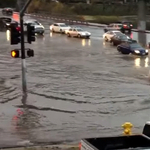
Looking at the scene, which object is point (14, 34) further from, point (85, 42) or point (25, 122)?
point (85, 42)

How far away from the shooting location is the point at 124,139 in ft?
26.5

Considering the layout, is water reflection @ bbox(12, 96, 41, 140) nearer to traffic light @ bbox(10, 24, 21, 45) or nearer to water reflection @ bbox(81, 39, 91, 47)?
traffic light @ bbox(10, 24, 21, 45)

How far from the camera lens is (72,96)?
23656mm

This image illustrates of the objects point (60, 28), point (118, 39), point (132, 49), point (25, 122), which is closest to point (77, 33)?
point (60, 28)

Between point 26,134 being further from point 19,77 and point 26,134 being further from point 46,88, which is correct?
point 19,77

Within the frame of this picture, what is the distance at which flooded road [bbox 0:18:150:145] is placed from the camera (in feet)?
54.3

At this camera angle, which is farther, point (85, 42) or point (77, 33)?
point (77, 33)

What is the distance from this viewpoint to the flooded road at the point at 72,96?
16562 mm

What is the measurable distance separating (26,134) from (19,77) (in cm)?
1448

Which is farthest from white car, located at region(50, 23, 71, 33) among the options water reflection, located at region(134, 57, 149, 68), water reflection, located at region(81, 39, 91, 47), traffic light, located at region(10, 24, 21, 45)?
traffic light, located at region(10, 24, 21, 45)

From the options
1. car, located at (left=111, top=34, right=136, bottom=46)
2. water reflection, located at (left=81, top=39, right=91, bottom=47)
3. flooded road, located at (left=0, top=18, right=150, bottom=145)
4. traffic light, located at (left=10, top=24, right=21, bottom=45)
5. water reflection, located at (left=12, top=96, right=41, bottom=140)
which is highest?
traffic light, located at (left=10, top=24, right=21, bottom=45)

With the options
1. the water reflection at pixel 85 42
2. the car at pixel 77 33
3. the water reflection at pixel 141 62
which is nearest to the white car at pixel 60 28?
the car at pixel 77 33

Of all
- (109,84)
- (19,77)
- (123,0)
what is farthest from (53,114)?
(123,0)

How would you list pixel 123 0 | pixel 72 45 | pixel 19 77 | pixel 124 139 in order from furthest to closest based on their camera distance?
pixel 123 0, pixel 72 45, pixel 19 77, pixel 124 139
